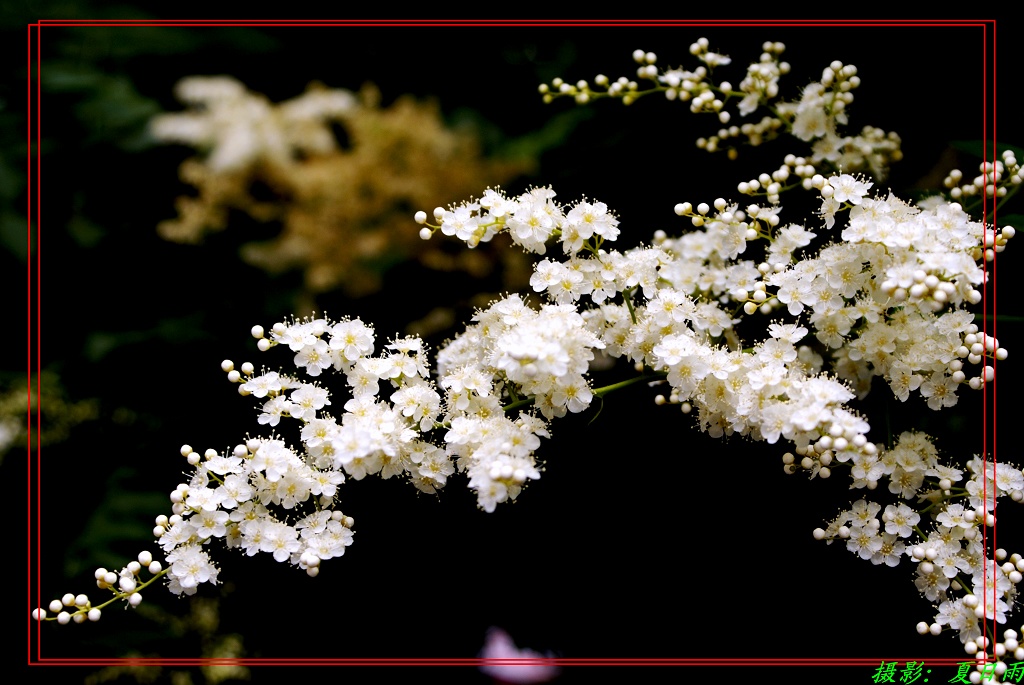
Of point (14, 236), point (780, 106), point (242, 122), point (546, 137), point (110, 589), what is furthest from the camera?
point (242, 122)

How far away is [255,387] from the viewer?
0.82m

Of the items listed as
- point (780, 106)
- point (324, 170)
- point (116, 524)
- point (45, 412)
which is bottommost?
point (116, 524)

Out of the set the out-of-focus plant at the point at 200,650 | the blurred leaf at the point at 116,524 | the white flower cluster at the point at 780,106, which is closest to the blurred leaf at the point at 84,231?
the blurred leaf at the point at 116,524

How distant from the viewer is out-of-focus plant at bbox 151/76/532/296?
192 cm

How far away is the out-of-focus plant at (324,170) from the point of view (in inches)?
75.8

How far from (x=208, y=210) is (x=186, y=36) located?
412 millimetres

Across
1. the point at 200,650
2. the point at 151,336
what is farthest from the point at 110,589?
the point at 151,336

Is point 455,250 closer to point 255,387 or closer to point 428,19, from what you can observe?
point 428,19

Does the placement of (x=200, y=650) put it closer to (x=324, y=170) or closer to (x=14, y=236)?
(x=14, y=236)

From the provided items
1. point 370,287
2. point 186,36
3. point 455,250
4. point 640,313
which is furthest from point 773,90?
point 186,36

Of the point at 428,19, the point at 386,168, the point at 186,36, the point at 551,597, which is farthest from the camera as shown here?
the point at 386,168

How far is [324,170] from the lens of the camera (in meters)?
2.01

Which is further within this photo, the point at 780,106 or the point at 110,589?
the point at 780,106

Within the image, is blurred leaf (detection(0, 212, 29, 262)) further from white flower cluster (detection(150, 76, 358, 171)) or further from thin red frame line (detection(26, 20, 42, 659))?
white flower cluster (detection(150, 76, 358, 171))
